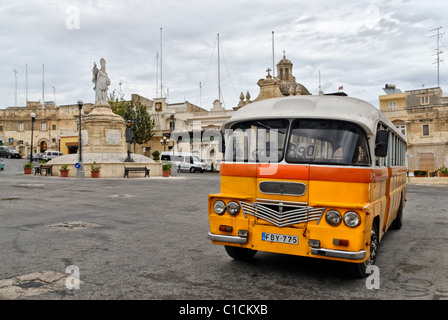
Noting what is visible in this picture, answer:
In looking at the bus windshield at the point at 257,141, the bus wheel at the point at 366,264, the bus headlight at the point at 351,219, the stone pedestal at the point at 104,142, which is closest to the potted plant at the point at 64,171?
the stone pedestal at the point at 104,142

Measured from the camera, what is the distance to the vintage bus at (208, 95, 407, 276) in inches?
179

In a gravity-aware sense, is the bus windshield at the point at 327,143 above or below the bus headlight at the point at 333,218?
above

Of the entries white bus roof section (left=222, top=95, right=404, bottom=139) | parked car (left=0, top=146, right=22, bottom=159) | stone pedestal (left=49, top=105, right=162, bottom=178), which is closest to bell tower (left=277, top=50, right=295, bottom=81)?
stone pedestal (left=49, top=105, right=162, bottom=178)

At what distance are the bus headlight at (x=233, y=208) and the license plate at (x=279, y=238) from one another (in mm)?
479

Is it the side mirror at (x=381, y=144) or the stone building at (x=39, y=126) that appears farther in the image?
the stone building at (x=39, y=126)

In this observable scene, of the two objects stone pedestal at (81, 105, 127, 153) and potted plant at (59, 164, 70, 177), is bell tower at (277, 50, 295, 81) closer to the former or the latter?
stone pedestal at (81, 105, 127, 153)

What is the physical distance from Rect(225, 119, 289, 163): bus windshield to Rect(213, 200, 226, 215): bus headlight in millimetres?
674

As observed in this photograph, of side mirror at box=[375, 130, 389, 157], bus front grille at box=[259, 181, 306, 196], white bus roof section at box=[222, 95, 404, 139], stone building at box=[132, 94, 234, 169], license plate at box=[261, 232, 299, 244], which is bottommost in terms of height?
license plate at box=[261, 232, 299, 244]

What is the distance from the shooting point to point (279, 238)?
480 cm

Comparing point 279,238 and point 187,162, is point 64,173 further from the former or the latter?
point 279,238

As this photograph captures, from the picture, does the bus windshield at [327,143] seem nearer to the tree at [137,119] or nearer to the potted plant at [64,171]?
the potted plant at [64,171]

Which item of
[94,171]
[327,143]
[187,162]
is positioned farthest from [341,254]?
[187,162]

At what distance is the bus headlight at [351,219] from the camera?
14.6ft

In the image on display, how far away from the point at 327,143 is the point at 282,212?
1.05 m
